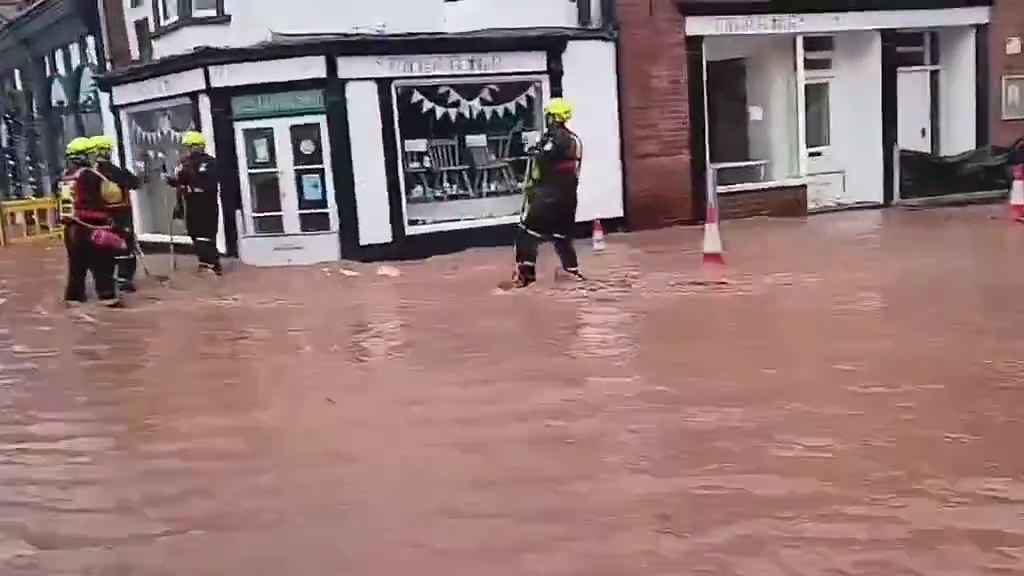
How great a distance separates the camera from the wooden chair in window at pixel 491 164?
55.2 ft

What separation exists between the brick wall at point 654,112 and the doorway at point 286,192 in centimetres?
482

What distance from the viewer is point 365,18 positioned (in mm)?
15805

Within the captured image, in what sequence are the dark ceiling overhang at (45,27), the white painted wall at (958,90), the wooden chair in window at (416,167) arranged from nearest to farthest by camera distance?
the wooden chair in window at (416,167) < the white painted wall at (958,90) < the dark ceiling overhang at (45,27)

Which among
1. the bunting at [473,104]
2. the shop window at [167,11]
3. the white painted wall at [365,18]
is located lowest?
the bunting at [473,104]

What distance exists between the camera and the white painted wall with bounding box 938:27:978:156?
19797mm

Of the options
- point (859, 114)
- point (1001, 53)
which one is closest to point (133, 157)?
point (859, 114)

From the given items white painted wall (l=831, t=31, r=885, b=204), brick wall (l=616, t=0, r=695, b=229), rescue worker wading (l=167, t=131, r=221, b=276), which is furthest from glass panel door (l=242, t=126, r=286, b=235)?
white painted wall (l=831, t=31, r=885, b=204)

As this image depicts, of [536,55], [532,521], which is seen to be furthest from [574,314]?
[536,55]

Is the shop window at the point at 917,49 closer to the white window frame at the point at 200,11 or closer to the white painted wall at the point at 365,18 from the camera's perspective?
the white painted wall at the point at 365,18

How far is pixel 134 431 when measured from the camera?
667cm

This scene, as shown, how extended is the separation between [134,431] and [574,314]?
13.9 ft

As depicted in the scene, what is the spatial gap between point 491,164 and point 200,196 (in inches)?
175

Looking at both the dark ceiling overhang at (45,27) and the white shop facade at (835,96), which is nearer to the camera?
the white shop facade at (835,96)

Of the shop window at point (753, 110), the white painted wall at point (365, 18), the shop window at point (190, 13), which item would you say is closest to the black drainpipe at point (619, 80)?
the white painted wall at point (365, 18)
